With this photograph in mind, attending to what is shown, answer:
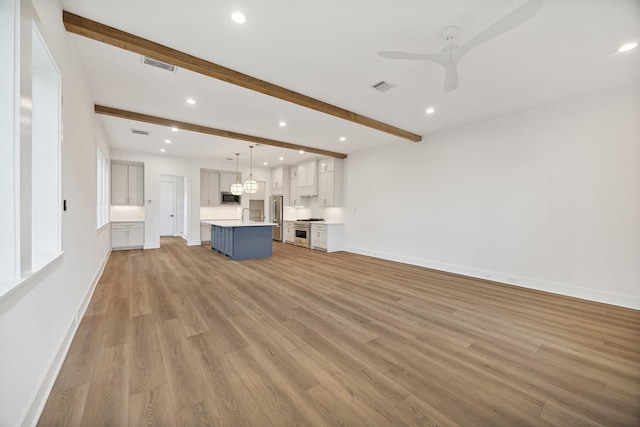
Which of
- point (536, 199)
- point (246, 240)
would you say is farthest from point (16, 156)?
point (536, 199)

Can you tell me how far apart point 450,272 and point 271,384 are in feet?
15.0

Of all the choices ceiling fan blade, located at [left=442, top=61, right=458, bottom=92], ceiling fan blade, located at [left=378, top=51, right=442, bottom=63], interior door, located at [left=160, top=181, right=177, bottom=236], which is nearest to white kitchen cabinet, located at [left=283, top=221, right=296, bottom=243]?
interior door, located at [left=160, top=181, right=177, bottom=236]

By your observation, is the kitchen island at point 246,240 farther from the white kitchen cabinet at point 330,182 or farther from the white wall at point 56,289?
the white wall at point 56,289

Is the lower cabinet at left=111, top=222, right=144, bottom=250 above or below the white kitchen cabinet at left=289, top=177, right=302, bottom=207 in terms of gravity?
below

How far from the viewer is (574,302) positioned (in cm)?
358

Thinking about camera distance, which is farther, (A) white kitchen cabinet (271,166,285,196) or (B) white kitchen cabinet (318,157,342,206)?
(A) white kitchen cabinet (271,166,285,196)

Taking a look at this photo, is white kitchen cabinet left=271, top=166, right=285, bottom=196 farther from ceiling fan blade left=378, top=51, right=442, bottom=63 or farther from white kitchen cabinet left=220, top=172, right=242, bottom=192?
ceiling fan blade left=378, top=51, right=442, bottom=63

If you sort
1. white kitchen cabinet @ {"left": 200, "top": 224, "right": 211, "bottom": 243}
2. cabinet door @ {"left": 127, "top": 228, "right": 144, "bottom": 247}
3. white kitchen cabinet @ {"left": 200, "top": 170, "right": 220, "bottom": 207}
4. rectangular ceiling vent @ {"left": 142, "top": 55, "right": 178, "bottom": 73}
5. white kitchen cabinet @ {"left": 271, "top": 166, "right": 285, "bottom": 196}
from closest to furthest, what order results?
rectangular ceiling vent @ {"left": 142, "top": 55, "right": 178, "bottom": 73} → cabinet door @ {"left": 127, "top": 228, "right": 144, "bottom": 247} → white kitchen cabinet @ {"left": 200, "top": 224, "right": 211, "bottom": 243} → white kitchen cabinet @ {"left": 200, "top": 170, "right": 220, "bottom": 207} → white kitchen cabinet @ {"left": 271, "top": 166, "right": 285, "bottom": 196}

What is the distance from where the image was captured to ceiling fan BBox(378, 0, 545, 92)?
1.92 m

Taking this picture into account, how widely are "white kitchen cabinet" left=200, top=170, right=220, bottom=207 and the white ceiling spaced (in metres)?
4.65

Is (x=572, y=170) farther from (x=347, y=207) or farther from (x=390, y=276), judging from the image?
(x=347, y=207)

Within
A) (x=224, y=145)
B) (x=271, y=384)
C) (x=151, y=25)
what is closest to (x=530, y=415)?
(x=271, y=384)

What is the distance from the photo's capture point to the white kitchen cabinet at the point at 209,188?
8.99 metres

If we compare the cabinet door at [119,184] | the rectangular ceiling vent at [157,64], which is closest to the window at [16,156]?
the rectangular ceiling vent at [157,64]
